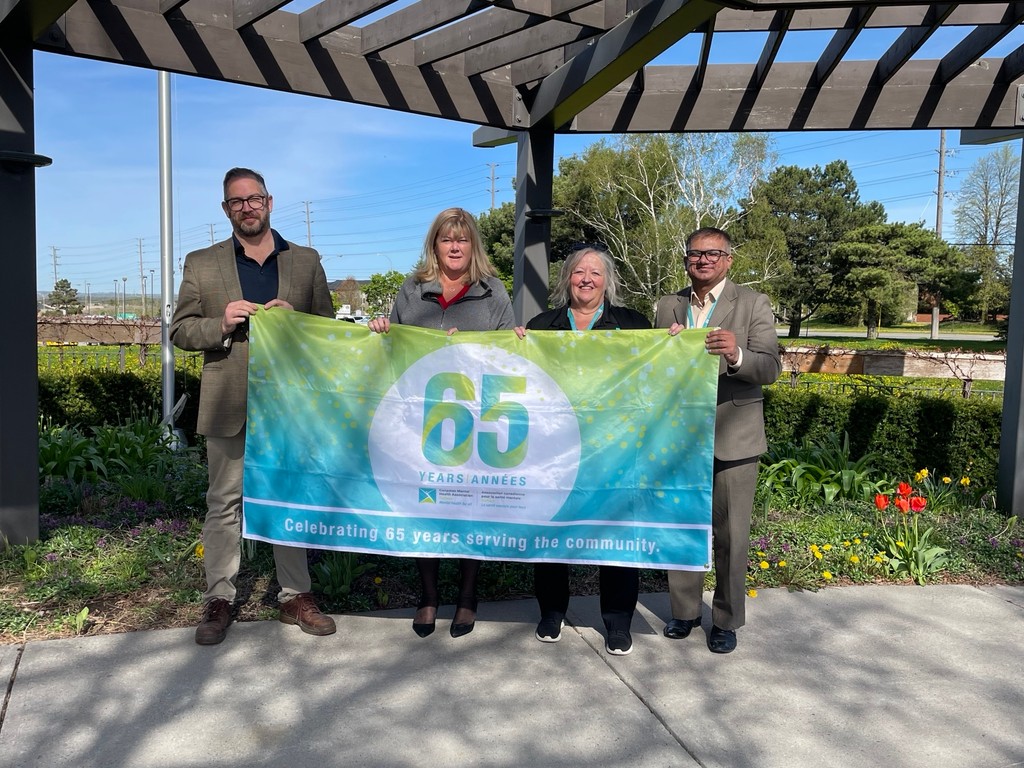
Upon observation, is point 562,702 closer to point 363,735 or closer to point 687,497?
point 363,735

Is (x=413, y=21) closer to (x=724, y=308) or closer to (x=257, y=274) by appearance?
(x=257, y=274)

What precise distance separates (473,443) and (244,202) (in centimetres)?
150

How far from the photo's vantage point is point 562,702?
3.24 metres

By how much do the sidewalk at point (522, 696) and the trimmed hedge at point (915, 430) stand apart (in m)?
3.14

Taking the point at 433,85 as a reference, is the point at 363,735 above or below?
below

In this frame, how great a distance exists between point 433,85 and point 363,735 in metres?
4.16

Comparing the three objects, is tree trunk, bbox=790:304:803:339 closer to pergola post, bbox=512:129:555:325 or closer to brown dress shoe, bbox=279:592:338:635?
pergola post, bbox=512:129:555:325

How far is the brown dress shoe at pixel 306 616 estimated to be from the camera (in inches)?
151

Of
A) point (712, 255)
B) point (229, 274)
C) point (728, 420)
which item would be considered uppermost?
point (712, 255)

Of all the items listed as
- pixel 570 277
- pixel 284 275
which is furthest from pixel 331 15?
pixel 570 277

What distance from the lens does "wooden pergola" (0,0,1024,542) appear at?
14.2 ft

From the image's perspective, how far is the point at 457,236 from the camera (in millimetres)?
3779

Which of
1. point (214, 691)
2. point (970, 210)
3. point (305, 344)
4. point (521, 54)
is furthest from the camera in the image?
point (970, 210)

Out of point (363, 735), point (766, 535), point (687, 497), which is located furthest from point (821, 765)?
point (766, 535)
